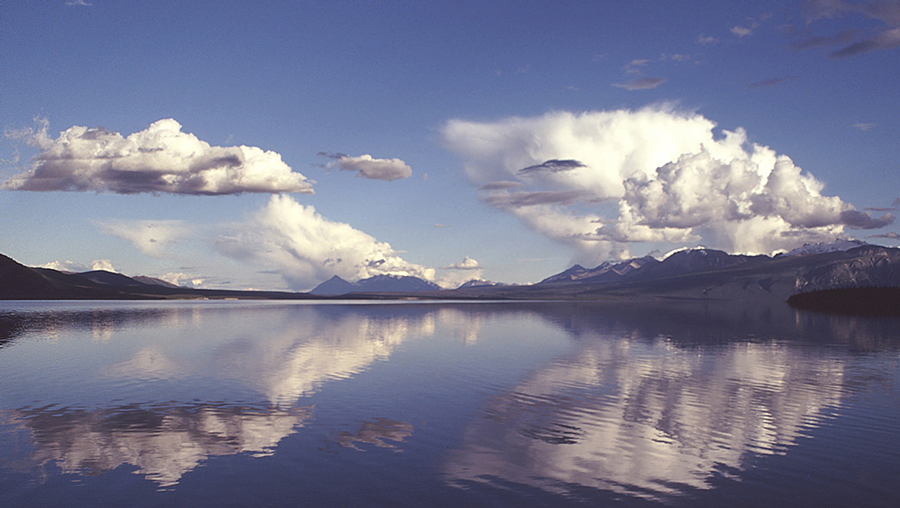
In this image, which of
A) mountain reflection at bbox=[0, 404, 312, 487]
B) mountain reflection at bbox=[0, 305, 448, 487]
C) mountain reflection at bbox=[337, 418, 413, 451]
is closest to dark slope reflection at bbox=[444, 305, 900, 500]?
mountain reflection at bbox=[337, 418, 413, 451]

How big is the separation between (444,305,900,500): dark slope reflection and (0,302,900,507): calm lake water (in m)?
0.14

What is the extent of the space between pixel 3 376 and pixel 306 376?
20700mm

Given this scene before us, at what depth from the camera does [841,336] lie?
82.3m

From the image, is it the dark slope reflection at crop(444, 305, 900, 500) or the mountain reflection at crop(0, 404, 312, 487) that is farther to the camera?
the mountain reflection at crop(0, 404, 312, 487)

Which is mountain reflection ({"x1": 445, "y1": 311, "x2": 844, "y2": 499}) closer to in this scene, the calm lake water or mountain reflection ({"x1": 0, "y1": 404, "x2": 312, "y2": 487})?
the calm lake water

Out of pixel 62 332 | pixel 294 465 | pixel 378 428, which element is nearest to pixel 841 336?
pixel 378 428

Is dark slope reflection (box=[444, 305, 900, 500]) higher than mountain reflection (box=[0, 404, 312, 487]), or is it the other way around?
dark slope reflection (box=[444, 305, 900, 500])

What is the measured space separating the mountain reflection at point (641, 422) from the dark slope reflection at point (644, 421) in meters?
0.05

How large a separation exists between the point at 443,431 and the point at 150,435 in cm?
1240

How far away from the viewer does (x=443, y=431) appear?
24453 mm

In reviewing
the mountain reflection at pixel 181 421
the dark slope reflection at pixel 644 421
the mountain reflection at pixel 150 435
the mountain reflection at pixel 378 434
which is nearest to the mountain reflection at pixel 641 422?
the dark slope reflection at pixel 644 421

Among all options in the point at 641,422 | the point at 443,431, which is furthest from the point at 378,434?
the point at 641,422

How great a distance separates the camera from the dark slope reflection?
1902 centimetres

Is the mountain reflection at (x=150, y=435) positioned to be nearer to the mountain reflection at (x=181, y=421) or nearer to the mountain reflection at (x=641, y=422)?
the mountain reflection at (x=181, y=421)
